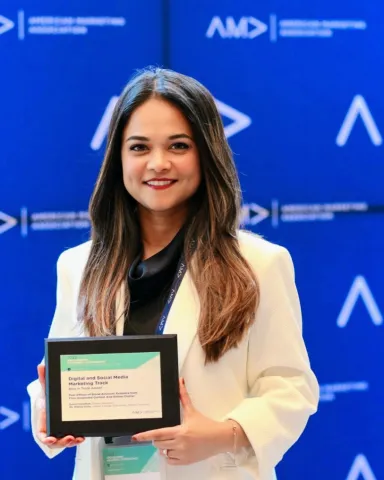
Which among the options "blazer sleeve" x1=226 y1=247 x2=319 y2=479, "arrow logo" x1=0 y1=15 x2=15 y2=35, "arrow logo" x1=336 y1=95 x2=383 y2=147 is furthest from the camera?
"arrow logo" x1=336 y1=95 x2=383 y2=147

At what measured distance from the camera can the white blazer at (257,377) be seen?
1509 millimetres

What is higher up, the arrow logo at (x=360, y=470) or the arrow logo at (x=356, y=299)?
the arrow logo at (x=356, y=299)

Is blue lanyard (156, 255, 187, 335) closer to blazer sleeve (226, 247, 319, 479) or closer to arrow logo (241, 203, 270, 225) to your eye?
blazer sleeve (226, 247, 319, 479)

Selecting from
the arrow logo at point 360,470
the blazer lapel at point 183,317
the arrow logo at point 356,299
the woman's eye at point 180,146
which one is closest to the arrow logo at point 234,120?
the arrow logo at point 356,299

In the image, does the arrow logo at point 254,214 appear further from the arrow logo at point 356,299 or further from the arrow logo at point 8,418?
the arrow logo at point 8,418

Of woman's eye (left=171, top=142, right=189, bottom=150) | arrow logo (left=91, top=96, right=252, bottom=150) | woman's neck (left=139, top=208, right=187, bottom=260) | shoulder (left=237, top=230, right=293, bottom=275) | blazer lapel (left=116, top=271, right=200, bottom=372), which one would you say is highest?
arrow logo (left=91, top=96, right=252, bottom=150)

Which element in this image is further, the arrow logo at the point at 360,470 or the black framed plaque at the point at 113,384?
the arrow logo at the point at 360,470

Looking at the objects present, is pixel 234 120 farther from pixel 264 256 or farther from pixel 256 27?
pixel 264 256

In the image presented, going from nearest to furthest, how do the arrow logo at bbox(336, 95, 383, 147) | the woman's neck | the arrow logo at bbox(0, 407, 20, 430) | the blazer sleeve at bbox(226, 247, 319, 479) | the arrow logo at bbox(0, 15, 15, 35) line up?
the blazer sleeve at bbox(226, 247, 319, 479), the woman's neck, the arrow logo at bbox(0, 15, 15, 35), the arrow logo at bbox(0, 407, 20, 430), the arrow logo at bbox(336, 95, 383, 147)

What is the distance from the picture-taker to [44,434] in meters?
1.47

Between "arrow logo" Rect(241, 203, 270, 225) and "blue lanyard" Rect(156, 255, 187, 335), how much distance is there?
873 millimetres

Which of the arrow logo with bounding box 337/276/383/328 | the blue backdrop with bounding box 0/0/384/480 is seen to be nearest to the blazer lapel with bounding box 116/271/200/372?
the blue backdrop with bounding box 0/0/384/480

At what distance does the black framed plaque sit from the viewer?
1378 millimetres

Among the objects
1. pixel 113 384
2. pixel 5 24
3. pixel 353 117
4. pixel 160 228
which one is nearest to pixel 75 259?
pixel 160 228
